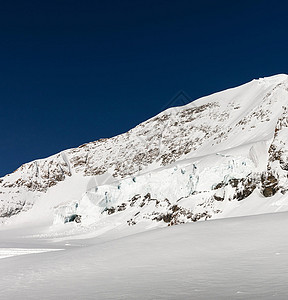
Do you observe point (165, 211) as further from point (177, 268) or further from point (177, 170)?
point (177, 268)

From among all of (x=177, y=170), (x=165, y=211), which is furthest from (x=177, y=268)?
(x=177, y=170)

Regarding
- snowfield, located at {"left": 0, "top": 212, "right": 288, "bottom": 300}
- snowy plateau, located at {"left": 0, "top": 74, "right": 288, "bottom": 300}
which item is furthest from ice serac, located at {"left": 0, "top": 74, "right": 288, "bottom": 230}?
snowfield, located at {"left": 0, "top": 212, "right": 288, "bottom": 300}

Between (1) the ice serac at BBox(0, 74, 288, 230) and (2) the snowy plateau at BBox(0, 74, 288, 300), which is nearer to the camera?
(2) the snowy plateau at BBox(0, 74, 288, 300)

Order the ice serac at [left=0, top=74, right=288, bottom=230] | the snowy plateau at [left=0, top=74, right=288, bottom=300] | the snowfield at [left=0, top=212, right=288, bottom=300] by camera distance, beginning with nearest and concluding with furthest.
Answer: the snowfield at [left=0, top=212, right=288, bottom=300] → the snowy plateau at [left=0, top=74, right=288, bottom=300] → the ice serac at [left=0, top=74, right=288, bottom=230]

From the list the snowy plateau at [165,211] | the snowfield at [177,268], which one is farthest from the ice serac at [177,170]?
the snowfield at [177,268]

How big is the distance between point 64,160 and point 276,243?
88556 millimetres

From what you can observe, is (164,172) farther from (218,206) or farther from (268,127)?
(268,127)

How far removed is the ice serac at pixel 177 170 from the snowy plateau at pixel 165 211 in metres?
0.22

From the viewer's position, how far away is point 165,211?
43.0m

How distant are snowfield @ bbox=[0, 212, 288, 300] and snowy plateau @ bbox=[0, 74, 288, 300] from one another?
0.11ft

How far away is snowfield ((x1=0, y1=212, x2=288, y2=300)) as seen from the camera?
19.1ft

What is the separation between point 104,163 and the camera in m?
85.9

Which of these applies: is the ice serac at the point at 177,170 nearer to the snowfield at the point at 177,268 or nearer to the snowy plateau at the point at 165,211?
the snowy plateau at the point at 165,211

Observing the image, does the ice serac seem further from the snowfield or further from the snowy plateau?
the snowfield
